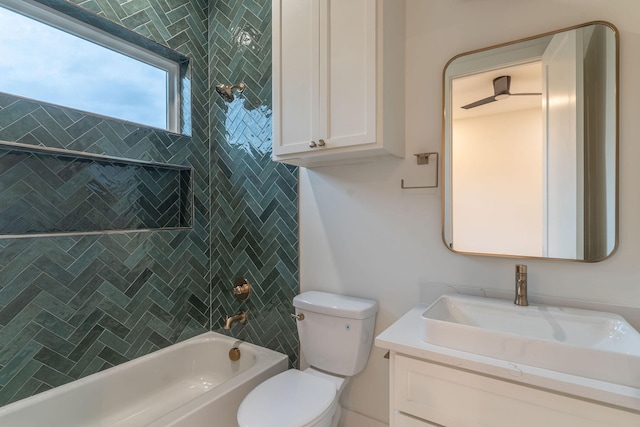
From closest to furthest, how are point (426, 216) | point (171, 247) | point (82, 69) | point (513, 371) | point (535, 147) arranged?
point (513, 371), point (535, 147), point (426, 216), point (82, 69), point (171, 247)

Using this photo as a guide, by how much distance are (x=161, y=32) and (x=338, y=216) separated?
1643mm

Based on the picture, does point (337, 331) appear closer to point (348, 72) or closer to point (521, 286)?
point (521, 286)

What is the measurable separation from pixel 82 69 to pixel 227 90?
0.80 metres

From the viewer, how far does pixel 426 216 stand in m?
1.46

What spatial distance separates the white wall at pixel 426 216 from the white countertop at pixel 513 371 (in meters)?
0.47

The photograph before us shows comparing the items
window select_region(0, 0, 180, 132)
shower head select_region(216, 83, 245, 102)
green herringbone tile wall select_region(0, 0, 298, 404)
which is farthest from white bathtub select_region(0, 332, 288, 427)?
shower head select_region(216, 83, 245, 102)

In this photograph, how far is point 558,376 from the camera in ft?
2.63

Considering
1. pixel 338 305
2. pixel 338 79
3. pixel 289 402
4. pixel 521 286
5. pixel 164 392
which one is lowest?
pixel 164 392

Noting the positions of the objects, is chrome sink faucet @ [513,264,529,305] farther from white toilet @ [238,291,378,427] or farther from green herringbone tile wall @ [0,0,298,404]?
green herringbone tile wall @ [0,0,298,404]

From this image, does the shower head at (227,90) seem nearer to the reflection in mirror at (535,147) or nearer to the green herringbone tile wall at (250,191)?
the green herringbone tile wall at (250,191)

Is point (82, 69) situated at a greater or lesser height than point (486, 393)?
greater

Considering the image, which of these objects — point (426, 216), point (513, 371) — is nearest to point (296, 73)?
point (426, 216)

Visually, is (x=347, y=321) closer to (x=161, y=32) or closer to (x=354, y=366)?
(x=354, y=366)

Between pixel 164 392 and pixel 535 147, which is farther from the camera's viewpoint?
pixel 164 392
